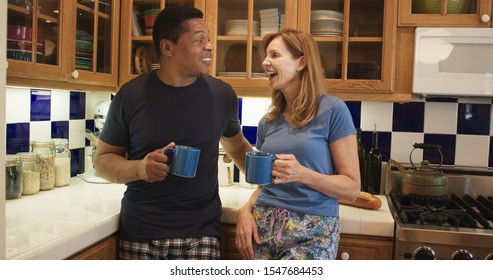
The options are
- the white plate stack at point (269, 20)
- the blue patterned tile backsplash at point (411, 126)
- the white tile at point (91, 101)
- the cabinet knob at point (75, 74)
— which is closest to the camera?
the cabinet knob at point (75, 74)

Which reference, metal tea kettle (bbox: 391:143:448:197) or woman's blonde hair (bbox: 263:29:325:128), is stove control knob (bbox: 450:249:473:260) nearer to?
metal tea kettle (bbox: 391:143:448:197)

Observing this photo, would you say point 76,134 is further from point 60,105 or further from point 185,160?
point 185,160

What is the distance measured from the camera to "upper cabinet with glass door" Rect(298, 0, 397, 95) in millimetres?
1786

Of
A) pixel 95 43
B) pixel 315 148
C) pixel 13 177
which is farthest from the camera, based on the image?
pixel 95 43

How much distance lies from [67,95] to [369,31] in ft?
4.09

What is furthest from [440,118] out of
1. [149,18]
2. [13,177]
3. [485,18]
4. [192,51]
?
[13,177]

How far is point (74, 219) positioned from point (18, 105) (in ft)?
2.04

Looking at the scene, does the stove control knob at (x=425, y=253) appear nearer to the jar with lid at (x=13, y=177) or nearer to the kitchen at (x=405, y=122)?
the kitchen at (x=405, y=122)

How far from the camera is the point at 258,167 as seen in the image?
114cm

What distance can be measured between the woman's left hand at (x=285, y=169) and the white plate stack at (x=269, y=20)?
2.75ft

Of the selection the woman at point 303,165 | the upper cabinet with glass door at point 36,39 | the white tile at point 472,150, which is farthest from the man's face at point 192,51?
the white tile at point 472,150

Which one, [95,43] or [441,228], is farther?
[95,43]

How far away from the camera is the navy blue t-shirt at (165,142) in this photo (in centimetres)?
139
